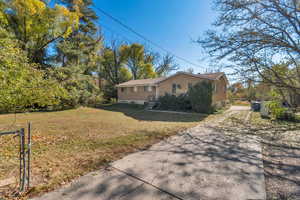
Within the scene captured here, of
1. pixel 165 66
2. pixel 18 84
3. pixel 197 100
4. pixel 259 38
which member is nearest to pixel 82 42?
pixel 197 100

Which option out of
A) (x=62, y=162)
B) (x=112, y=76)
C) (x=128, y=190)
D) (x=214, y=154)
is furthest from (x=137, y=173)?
(x=112, y=76)

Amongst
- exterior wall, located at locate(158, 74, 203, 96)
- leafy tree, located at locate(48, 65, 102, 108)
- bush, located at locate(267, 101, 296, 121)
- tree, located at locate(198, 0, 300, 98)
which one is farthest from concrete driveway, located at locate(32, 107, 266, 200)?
leafy tree, located at locate(48, 65, 102, 108)

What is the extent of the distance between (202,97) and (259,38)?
6491 mm

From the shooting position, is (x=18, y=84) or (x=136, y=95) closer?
(x=18, y=84)

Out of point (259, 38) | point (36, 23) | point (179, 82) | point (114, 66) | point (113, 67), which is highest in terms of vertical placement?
point (36, 23)

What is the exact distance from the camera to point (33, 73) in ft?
9.06

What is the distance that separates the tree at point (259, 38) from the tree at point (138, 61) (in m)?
21.7

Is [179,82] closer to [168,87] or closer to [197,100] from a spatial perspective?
[168,87]

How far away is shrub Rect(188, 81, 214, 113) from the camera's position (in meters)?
11.4

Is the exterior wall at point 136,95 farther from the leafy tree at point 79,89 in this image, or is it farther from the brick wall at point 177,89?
the leafy tree at point 79,89

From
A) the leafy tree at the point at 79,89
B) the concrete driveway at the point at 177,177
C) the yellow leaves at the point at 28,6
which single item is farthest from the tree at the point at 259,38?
the yellow leaves at the point at 28,6

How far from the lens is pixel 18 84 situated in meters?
2.33

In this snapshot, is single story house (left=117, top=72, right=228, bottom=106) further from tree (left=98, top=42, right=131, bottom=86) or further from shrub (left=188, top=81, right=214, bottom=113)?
tree (left=98, top=42, right=131, bottom=86)

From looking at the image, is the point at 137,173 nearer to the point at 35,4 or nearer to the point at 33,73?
the point at 33,73
